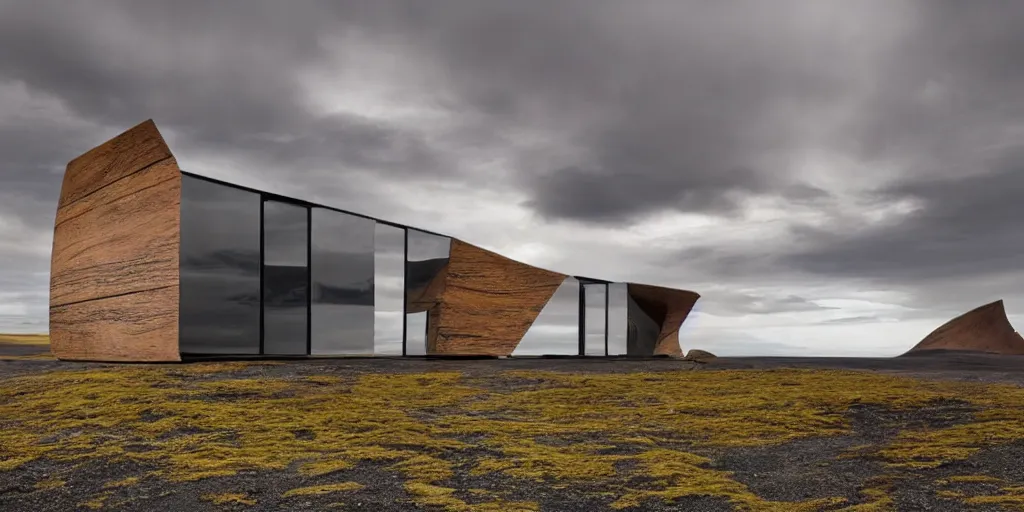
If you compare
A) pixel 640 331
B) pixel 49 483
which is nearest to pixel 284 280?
pixel 49 483

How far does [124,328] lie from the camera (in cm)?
1694

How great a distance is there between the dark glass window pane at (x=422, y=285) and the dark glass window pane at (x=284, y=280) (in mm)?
2985

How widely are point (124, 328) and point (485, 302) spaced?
9317 mm

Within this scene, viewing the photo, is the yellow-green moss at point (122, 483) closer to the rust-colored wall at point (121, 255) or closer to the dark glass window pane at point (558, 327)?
the rust-colored wall at point (121, 255)

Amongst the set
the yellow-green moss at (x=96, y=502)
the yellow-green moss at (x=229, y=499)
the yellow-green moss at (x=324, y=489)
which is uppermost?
the yellow-green moss at (x=324, y=489)

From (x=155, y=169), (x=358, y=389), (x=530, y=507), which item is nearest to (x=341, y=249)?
(x=155, y=169)

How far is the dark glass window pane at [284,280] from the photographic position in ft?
58.7

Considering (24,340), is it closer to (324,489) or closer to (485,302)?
(485,302)

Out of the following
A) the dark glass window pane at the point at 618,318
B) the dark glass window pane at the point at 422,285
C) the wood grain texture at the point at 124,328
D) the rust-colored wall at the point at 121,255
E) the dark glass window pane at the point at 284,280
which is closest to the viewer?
the wood grain texture at the point at 124,328

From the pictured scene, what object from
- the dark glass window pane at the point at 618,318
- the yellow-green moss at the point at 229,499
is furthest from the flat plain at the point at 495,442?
the dark glass window pane at the point at 618,318

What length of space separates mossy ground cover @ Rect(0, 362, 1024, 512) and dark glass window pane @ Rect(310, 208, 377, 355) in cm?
451

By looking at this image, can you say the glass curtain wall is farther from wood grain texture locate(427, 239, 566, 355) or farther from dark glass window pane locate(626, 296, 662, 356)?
wood grain texture locate(427, 239, 566, 355)

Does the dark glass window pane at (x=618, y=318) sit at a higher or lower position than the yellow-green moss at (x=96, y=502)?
higher

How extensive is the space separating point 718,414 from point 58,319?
681 inches
